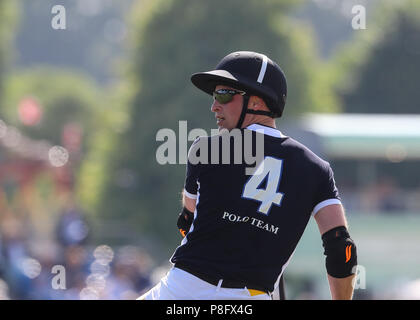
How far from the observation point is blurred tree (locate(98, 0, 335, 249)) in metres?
29.5

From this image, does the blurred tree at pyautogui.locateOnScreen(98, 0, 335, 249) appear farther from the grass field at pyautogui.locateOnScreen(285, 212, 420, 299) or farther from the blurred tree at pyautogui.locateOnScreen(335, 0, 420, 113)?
the grass field at pyautogui.locateOnScreen(285, 212, 420, 299)

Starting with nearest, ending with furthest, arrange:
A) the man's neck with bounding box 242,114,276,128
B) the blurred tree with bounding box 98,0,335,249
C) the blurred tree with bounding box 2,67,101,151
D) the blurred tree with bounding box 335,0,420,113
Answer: the man's neck with bounding box 242,114,276,128
the blurred tree with bounding box 98,0,335,249
the blurred tree with bounding box 335,0,420,113
the blurred tree with bounding box 2,67,101,151

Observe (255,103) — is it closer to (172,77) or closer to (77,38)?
(172,77)

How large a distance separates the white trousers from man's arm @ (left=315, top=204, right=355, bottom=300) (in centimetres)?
30

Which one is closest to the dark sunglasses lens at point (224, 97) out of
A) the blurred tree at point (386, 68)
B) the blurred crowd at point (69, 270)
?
the blurred crowd at point (69, 270)

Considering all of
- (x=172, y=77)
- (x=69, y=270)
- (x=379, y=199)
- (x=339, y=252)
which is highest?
(x=339, y=252)

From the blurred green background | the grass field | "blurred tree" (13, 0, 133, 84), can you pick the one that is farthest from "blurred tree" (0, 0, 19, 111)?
"blurred tree" (13, 0, 133, 84)

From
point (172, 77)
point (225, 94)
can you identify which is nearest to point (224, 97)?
point (225, 94)

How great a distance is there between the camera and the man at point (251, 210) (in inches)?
137

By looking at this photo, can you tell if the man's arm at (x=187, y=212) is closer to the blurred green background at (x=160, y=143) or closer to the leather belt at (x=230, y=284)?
the leather belt at (x=230, y=284)

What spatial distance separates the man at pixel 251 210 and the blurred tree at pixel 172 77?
24.7m

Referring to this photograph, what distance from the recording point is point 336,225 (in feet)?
11.9

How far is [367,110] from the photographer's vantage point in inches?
1410

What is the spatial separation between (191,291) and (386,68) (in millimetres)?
33457
